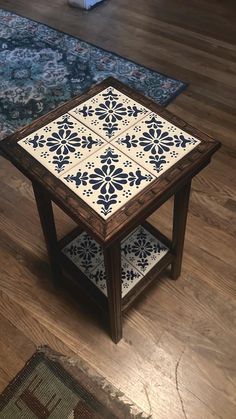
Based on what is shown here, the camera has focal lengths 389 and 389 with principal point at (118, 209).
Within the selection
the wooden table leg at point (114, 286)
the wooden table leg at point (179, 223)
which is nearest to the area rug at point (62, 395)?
the wooden table leg at point (114, 286)

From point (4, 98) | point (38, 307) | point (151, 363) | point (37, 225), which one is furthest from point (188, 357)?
point (4, 98)

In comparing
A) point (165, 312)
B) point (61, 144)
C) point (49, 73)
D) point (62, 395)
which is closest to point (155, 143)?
point (61, 144)

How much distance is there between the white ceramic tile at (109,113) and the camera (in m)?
0.88

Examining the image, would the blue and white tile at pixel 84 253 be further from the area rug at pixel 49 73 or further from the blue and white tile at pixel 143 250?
the area rug at pixel 49 73

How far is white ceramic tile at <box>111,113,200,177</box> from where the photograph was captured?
0.81 m

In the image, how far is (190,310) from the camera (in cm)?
116

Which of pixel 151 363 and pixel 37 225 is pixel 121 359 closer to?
pixel 151 363

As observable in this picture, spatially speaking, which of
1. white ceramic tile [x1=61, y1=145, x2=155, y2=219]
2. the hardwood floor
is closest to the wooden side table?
white ceramic tile [x1=61, y1=145, x2=155, y2=219]

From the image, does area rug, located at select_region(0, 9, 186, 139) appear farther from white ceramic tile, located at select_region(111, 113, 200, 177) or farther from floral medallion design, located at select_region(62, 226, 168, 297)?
white ceramic tile, located at select_region(111, 113, 200, 177)

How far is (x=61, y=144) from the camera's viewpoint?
33.2 inches

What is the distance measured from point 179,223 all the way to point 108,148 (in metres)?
0.30

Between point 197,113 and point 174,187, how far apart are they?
1.07m

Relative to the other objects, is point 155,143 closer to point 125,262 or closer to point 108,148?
point 108,148

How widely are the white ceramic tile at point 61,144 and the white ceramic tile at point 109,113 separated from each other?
23 millimetres
